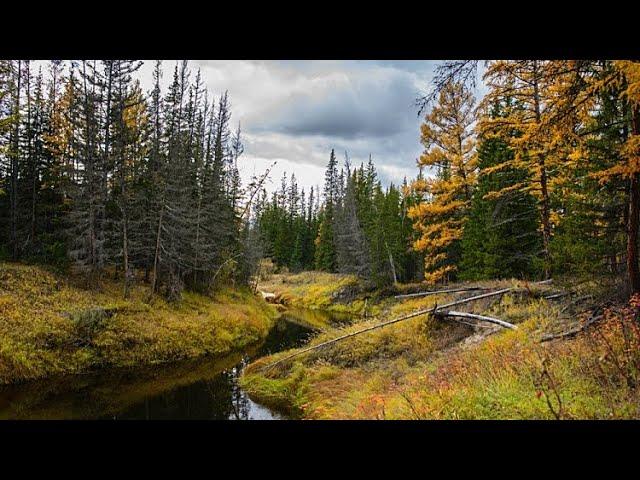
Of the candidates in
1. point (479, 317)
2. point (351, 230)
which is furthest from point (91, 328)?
point (351, 230)

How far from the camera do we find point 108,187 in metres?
19.5

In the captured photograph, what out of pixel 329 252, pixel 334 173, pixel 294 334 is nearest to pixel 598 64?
Answer: pixel 294 334

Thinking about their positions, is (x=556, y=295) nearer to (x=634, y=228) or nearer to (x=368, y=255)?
(x=634, y=228)

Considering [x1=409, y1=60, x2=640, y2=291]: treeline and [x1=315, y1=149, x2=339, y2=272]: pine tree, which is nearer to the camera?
[x1=409, y1=60, x2=640, y2=291]: treeline

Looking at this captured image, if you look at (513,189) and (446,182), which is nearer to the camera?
(513,189)

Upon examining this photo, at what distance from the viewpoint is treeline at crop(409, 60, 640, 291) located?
675cm

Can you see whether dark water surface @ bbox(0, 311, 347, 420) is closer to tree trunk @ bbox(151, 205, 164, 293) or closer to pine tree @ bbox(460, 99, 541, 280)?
tree trunk @ bbox(151, 205, 164, 293)

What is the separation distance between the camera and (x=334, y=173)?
39375mm

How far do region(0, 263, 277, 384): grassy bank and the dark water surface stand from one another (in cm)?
76

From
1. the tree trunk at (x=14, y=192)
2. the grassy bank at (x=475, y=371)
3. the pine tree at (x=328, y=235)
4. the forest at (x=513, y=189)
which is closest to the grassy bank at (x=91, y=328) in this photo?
the tree trunk at (x=14, y=192)

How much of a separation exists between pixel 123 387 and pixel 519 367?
431 inches

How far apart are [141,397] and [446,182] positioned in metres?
17.1

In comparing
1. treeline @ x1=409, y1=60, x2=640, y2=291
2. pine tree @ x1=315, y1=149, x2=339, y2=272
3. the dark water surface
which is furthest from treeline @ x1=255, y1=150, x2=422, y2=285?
the dark water surface
